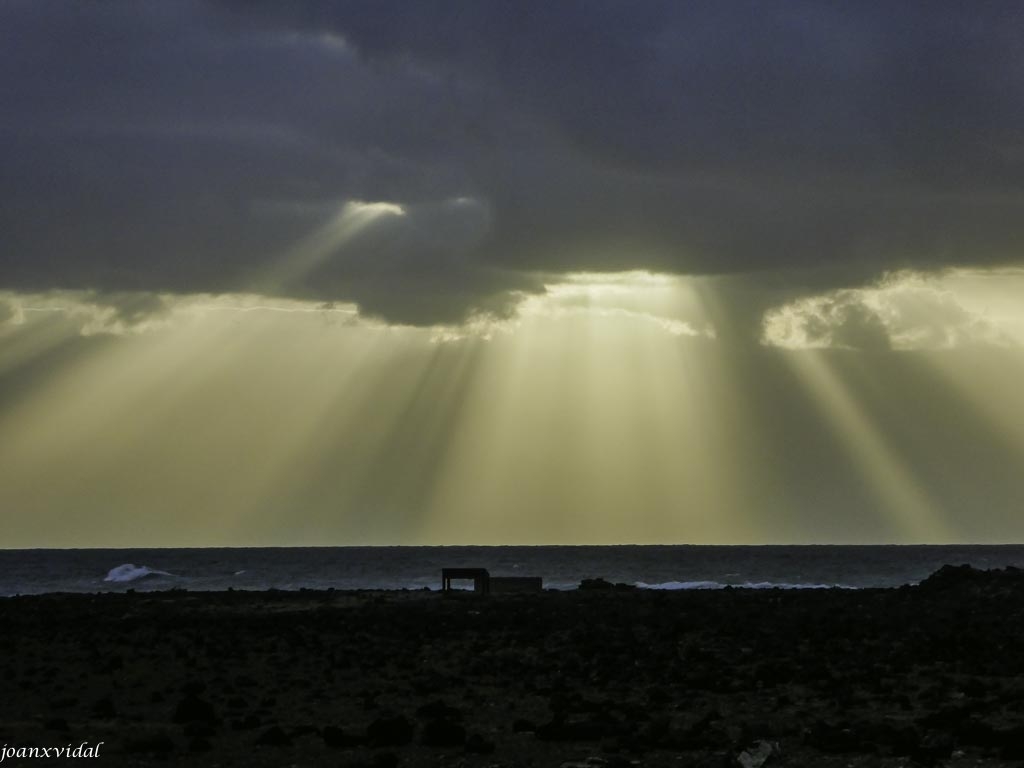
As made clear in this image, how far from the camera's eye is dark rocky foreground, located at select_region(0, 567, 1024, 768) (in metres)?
26.6

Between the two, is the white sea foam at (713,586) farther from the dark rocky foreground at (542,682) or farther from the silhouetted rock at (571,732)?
the silhouetted rock at (571,732)

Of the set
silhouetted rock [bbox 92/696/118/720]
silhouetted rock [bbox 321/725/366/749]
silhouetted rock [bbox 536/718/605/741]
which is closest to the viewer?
silhouetted rock [bbox 321/725/366/749]

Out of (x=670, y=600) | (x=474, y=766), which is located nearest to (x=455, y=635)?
(x=670, y=600)

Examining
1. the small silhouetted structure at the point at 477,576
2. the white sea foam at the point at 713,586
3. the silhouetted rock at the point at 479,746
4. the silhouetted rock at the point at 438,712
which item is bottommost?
the silhouetted rock at the point at 479,746

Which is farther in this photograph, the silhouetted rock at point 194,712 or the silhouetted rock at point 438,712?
the silhouetted rock at point 194,712

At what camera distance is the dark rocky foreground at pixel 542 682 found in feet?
87.2

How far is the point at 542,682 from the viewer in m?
37.5

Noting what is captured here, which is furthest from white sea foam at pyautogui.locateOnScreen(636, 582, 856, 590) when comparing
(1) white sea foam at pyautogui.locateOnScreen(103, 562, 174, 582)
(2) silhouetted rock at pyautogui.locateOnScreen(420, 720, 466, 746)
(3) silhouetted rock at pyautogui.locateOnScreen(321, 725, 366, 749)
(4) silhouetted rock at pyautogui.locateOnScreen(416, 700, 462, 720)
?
(1) white sea foam at pyautogui.locateOnScreen(103, 562, 174, 582)

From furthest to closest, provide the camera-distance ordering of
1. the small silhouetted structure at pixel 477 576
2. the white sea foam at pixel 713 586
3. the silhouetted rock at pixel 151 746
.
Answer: the white sea foam at pixel 713 586, the small silhouetted structure at pixel 477 576, the silhouetted rock at pixel 151 746

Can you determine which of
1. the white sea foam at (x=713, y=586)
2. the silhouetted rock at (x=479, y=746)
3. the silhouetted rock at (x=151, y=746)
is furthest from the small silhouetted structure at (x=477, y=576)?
the silhouetted rock at (x=151, y=746)

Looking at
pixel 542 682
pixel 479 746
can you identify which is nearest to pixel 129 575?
pixel 542 682

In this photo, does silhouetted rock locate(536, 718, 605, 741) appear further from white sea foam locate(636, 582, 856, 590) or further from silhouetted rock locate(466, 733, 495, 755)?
white sea foam locate(636, 582, 856, 590)

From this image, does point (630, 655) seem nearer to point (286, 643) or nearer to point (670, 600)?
point (286, 643)

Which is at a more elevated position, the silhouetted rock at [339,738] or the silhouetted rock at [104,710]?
the silhouetted rock at [104,710]
